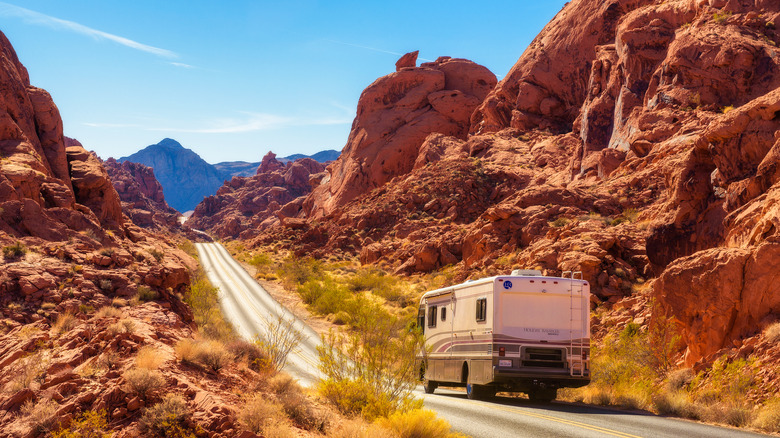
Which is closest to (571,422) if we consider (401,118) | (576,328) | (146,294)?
(576,328)

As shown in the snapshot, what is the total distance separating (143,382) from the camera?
7953 millimetres

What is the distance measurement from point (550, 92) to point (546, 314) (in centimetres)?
4671

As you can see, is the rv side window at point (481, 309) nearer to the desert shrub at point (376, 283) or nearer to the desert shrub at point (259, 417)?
the desert shrub at point (259, 417)

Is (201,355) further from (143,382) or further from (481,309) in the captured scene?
(481,309)

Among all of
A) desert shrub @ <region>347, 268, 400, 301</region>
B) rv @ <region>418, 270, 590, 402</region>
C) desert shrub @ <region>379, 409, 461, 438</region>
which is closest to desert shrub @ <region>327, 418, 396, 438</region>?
desert shrub @ <region>379, 409, 461, 438</region>

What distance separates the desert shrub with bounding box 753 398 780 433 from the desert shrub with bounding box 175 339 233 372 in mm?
9234

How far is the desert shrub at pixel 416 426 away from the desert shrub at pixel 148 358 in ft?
10.8

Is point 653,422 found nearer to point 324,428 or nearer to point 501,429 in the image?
point 501,429

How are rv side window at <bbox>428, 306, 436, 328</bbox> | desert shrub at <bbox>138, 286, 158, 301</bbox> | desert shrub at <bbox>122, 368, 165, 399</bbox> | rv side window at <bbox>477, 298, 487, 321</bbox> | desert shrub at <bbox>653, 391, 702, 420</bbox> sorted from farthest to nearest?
rv side window at <bbox>428, 306, 436, 328</bbox> → rv side window at <bbox>477, 298, 487, 321</bbox> → desert shrub at <bbox>138, 286, 158, 301</bbox> → desert shrub at <bbox>653, 391, 702, 420</bbox> → desert shrub at <bbox>122, 368, 165, 399</bbox>

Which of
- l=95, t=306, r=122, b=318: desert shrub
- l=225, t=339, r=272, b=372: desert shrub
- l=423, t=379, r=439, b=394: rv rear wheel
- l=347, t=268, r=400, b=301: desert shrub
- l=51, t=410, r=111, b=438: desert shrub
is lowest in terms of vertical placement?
l=423, t=379, r=439, b=394: rv rear wheel

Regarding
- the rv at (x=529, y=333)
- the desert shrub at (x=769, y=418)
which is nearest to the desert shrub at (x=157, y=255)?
the rv at (x=529, y=333)

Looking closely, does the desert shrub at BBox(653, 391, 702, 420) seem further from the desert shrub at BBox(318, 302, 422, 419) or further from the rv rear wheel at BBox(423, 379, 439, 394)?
the rv rear wheel at BBox(423, 379, 439, 394)

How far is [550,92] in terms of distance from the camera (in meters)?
57.8

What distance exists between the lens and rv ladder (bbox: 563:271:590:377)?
1464 cm
